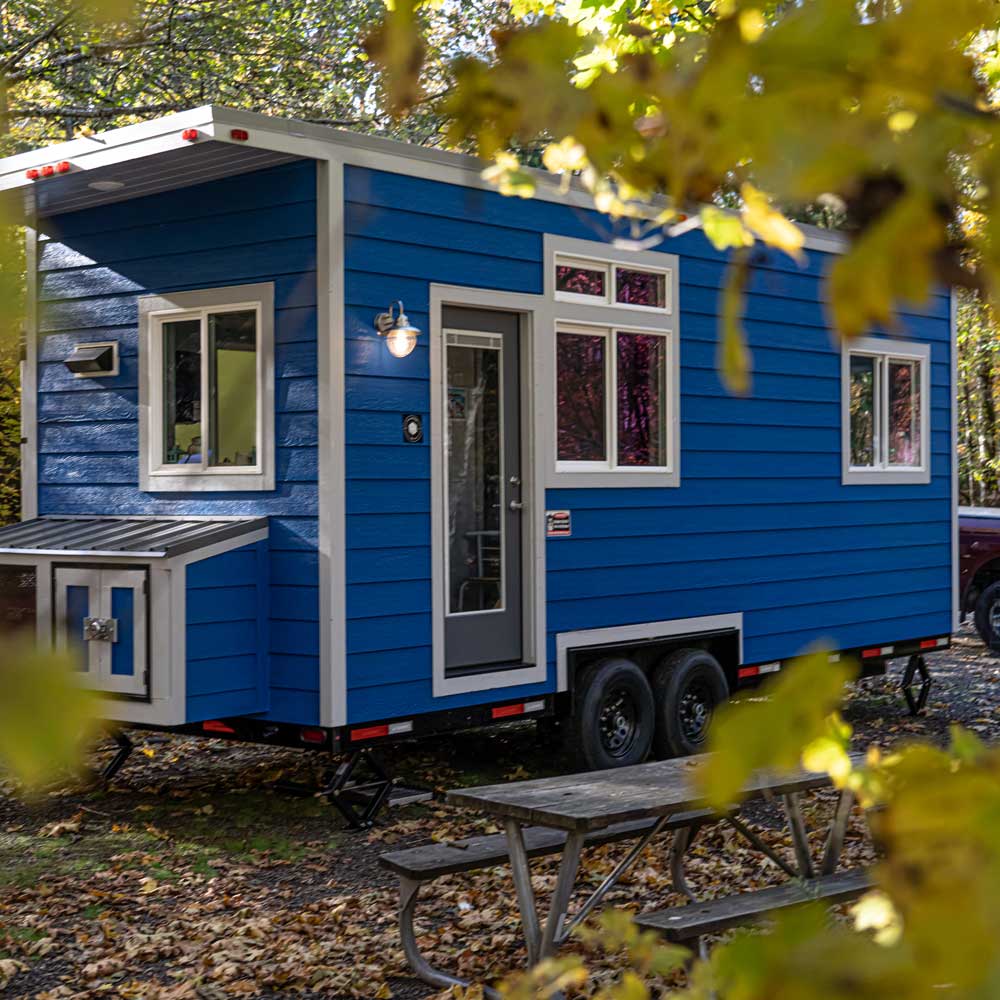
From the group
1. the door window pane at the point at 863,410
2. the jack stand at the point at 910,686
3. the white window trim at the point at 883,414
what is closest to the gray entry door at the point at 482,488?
the white window trim at the point at 883,414

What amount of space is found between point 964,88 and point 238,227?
283 inches

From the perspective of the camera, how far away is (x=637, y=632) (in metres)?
9.09

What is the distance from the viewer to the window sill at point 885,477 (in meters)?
10.9

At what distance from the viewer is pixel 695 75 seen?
1.01m

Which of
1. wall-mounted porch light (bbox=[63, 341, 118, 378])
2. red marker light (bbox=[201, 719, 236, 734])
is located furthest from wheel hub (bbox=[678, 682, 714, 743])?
wall-mounted porch light (bbox=[63, 341, 118, 378])

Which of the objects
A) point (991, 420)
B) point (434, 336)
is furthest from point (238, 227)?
point (991, 420)

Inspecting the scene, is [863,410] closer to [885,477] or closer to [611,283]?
[885,477]

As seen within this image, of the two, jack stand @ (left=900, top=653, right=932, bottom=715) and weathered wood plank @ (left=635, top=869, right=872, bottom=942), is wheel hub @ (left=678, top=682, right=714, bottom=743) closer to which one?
jack stand @ (left=900, top=653, right=932, bottom=715)

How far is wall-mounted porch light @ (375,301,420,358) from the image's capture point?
767cm

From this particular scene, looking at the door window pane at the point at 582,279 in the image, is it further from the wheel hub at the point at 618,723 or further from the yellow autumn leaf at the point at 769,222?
the yellow autumn leaf at the point at 769,222

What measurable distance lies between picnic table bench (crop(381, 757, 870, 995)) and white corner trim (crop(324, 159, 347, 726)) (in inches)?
71.0

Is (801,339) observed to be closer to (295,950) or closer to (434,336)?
(434,336)

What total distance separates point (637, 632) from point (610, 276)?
2206mm

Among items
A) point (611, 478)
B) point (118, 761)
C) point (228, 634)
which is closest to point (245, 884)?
point (228, 634)
